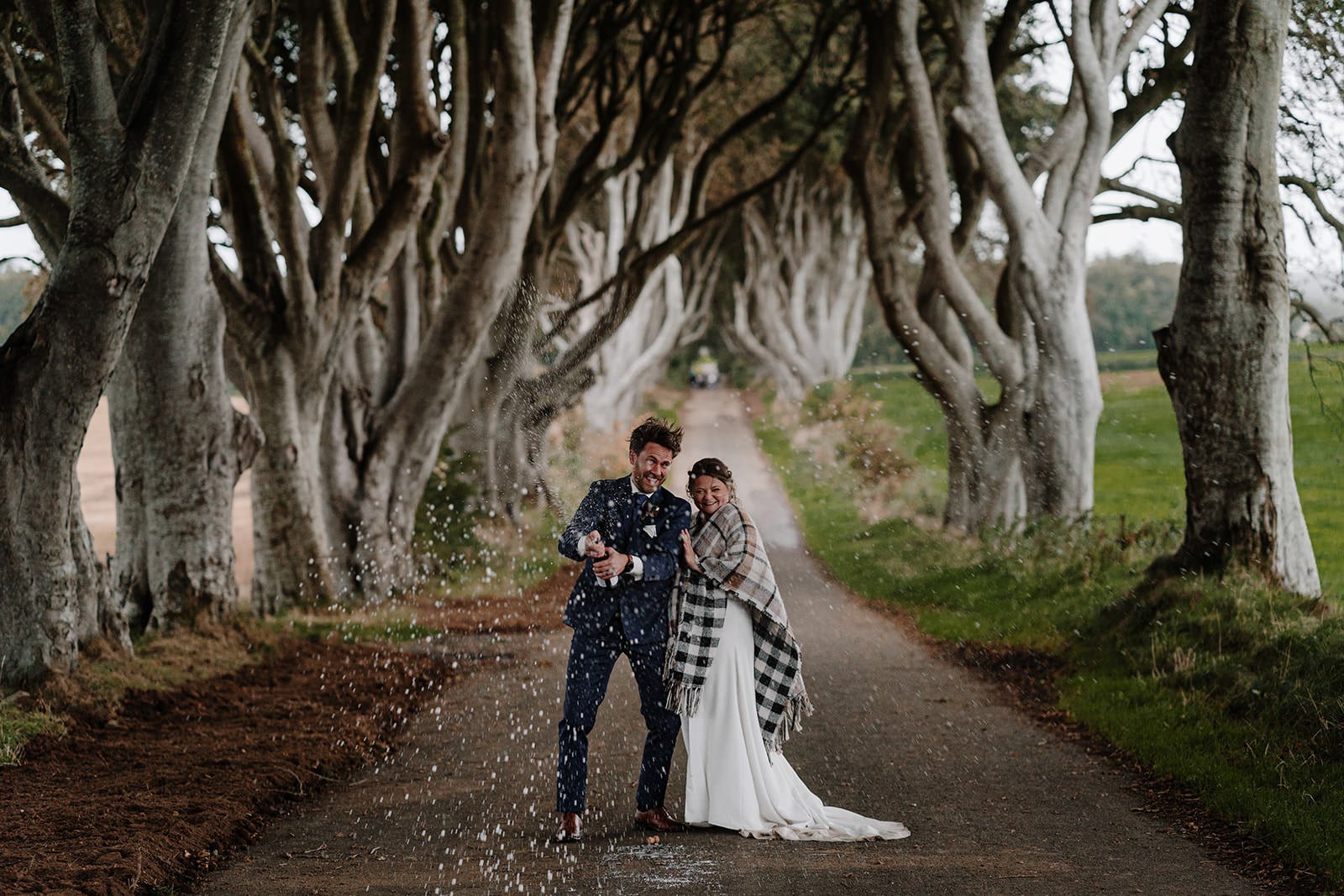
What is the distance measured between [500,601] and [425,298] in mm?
4011

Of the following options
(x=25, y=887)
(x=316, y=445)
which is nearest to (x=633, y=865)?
(x=25, y=887)

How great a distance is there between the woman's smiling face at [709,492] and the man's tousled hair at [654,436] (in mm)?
217

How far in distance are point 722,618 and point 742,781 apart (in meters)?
0.68

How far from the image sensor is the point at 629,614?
612 centimetres

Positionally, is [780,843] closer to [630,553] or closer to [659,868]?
[659,868]

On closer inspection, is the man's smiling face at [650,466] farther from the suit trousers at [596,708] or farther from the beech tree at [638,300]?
the beech tree at [638,300]

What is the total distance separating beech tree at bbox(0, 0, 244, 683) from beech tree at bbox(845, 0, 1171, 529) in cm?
877

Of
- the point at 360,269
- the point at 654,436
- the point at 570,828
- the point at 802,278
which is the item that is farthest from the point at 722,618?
the point at 802,278

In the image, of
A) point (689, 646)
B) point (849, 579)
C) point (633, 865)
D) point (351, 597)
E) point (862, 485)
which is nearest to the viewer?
point (633, 865)

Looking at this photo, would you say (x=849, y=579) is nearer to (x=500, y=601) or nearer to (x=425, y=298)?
(x=500, y=601)

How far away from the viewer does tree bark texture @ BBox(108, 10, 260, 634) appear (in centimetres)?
975

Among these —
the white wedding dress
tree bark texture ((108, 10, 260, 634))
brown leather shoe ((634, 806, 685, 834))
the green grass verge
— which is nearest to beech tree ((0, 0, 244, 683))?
the green grass verge

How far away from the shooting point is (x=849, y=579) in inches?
643

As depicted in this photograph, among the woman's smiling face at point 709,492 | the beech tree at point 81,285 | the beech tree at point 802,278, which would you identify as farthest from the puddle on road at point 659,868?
the beech tree at point 802,278
